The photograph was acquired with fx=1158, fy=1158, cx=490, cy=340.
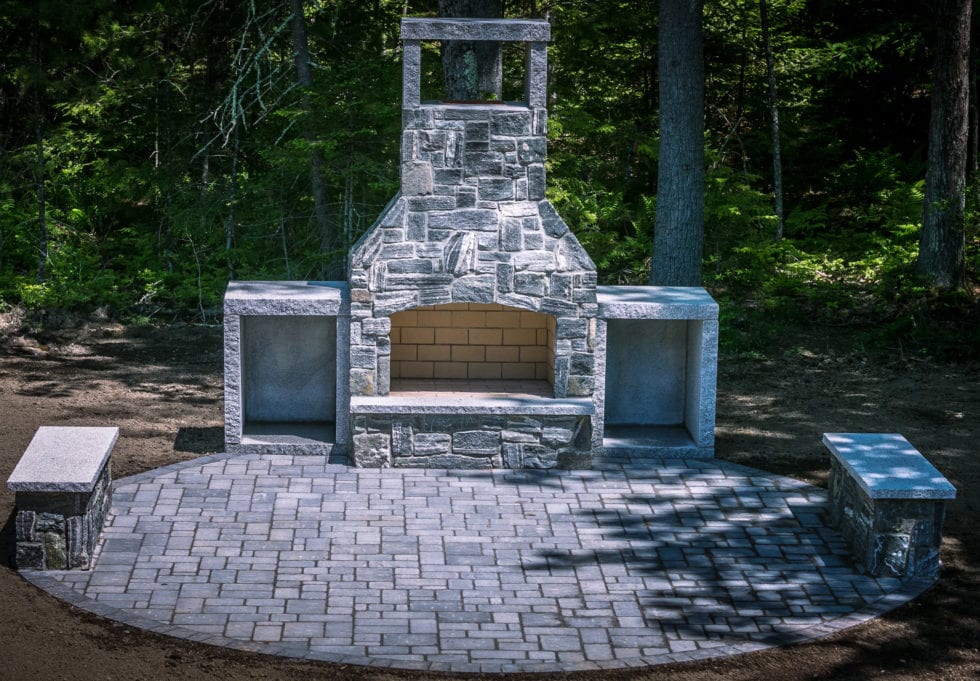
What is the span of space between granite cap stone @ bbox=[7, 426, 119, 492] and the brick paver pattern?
0.59 meters

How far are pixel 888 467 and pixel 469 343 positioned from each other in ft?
13.4

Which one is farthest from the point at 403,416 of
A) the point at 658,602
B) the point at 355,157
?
the point at 355,157

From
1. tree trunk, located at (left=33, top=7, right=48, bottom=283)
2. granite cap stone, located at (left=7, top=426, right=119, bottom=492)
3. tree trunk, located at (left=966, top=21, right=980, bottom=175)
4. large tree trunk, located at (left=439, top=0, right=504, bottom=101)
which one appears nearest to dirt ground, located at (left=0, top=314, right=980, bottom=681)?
granite cap stone, located at (left=7, top=426, right=119, bottom=492)

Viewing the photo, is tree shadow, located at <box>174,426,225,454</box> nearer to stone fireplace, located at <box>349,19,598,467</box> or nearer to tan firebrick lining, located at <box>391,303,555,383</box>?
stone fireplace, located at <box>349,19,598,467</box>

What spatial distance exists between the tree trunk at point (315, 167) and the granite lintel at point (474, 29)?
17.3 ft

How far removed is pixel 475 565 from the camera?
26.1 ft

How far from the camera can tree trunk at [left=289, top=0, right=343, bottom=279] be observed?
47.9 feet

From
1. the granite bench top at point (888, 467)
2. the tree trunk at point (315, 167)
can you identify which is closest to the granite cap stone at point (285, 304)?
the granite bench top at point (888, 467)

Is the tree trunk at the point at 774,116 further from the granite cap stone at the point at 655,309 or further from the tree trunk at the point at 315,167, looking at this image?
the granite cap stone at the point at 655,309

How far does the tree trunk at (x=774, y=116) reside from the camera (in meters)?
16.3

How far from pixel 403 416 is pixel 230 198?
23.1ft

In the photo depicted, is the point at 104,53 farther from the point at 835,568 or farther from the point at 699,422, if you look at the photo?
the point at 835,568

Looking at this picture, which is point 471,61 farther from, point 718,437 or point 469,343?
point 718,437

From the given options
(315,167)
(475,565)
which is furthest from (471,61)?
(475,565)
